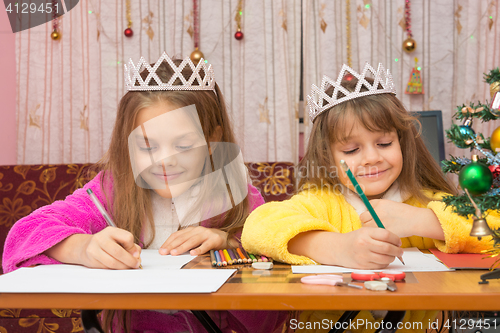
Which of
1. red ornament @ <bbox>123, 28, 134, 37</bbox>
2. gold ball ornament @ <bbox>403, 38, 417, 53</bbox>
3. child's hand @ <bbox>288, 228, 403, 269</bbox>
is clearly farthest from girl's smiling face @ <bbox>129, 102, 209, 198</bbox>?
gold ball ornament @ <bbox>403, 38, 417, 53</bbox>

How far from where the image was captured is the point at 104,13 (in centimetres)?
210

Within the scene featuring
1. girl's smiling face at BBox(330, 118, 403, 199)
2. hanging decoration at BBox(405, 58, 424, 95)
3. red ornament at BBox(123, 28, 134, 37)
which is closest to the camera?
girl's smiling face at BBox(330, 118, 403, 199)

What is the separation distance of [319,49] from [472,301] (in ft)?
5.82

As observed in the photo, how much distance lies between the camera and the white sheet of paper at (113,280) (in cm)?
45

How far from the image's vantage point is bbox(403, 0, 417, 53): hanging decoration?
1964 millimetres

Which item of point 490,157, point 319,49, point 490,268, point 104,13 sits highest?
point 104,13

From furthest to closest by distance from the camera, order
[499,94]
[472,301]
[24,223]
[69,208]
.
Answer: [69,208] → [24,223] → [499,94] → [472,301]

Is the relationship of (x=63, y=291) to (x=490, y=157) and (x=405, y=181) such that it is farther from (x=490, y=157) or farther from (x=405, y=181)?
(x=405, y=181)

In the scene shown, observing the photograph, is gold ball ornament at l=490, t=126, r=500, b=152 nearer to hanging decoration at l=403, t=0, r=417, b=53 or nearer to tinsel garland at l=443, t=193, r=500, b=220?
tinsel garland at l=443, t=193, r=500, b=220

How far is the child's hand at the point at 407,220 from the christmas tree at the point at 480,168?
0.18 meters

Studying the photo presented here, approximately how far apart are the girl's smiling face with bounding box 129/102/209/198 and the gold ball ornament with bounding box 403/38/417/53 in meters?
1.38

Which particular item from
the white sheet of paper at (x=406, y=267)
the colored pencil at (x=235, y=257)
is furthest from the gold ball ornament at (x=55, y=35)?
the white sheet of paper at (x=406, y=267)

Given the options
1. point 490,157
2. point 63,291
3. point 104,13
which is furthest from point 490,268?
point 104,13

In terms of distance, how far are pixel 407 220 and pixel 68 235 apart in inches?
23.9
